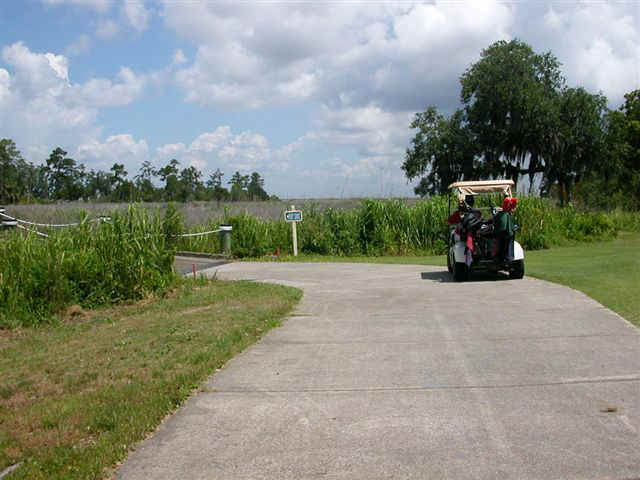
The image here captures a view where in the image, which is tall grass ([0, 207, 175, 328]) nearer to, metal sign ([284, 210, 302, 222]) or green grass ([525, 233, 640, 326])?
green grass ([525, 233, 640, 326])

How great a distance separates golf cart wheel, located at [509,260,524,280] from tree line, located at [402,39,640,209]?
36292 millimetres

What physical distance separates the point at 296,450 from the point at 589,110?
50.9 metres

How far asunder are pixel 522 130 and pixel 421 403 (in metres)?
47.6

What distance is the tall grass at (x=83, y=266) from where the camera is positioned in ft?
40.8

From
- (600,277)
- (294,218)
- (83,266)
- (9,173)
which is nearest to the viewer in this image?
(83,266)

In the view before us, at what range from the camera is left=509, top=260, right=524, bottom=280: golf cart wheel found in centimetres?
1509

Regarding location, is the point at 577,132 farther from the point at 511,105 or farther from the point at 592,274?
the point at 592,274

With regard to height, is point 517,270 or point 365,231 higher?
point 365,231

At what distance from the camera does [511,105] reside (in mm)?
50719

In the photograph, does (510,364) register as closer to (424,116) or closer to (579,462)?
(579,462)

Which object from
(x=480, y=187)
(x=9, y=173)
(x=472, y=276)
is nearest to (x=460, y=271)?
(x=472, y=276)

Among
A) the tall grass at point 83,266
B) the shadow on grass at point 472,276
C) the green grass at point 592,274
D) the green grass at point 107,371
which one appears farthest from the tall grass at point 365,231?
the green grass at point 107,371

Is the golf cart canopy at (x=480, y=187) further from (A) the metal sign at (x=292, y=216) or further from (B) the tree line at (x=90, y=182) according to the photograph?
(B) the tree line at (x=90, y=182)

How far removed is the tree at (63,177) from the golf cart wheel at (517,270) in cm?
5824
